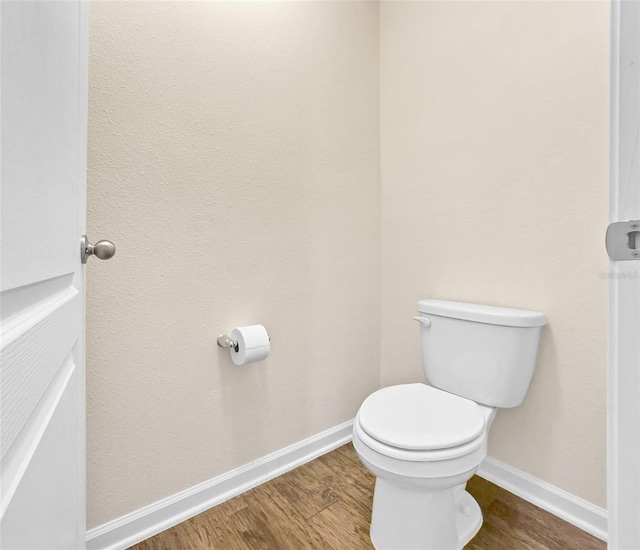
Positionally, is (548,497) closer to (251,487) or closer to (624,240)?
(251,487)

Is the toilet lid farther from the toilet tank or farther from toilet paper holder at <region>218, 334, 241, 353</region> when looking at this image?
toilet paper holder at <region>218, 334, 241, 353</region>

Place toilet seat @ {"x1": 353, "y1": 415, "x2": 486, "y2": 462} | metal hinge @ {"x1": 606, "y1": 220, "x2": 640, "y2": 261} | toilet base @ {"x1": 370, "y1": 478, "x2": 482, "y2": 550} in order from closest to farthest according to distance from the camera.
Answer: metal hinge @ {"x1": 606, "y1": 220, "x2": 640, "y2": 261} < toilet seat @ {"x1": 353, "y1": 415, "x2": 486, "y2": 462} < toilet base @ {"x1": 370, "y1": 478, "x2": 482, "y2": 550}

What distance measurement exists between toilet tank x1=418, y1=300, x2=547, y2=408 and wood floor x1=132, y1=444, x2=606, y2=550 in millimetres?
405

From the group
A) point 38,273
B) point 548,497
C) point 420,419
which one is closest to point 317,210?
point 420,419

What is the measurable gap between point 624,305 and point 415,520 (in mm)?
958

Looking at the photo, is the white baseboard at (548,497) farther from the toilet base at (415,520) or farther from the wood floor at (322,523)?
the toilet base at (415,520)

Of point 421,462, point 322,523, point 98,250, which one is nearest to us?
point 98,250

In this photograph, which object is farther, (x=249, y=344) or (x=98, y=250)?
(x=249, y=344)

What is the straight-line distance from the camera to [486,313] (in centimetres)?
130

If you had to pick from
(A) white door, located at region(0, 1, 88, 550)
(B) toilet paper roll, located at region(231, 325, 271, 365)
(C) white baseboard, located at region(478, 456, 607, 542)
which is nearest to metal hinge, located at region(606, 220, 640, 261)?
(A) white door, located at region(0, 1, 88, 550)

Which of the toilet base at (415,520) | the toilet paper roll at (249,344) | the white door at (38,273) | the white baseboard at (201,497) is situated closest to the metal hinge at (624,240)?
the white door at (38,273)

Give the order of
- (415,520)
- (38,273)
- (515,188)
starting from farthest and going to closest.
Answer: (515,188) → (415,520) → (38,273)

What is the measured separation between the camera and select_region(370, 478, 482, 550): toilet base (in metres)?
1.07

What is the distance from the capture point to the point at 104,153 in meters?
1.08
